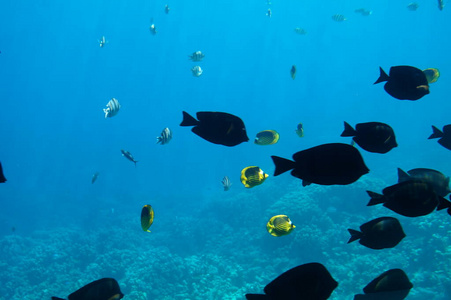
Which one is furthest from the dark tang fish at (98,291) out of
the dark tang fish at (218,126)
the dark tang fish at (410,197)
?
the dark tang fish at (410,197)

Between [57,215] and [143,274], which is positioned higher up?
[57,215]

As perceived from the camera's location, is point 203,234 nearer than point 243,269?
No

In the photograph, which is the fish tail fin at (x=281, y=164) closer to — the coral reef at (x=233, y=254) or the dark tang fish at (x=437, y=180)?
the dark tang fish at (x=437, y=180)

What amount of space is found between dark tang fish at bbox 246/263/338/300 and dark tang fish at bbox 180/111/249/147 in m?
1.08

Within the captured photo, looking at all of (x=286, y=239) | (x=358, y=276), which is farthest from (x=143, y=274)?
(x=358, y=276)

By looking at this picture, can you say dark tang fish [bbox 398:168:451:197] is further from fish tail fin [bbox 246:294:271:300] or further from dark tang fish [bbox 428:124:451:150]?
fish tail fin [bbox 246:294:271:300]

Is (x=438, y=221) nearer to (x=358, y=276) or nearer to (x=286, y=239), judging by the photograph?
(x=358, y=276)

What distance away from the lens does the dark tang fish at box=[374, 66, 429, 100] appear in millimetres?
3076

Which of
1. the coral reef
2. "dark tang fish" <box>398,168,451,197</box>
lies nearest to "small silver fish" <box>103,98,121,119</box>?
"dark tang fish" <box>398,168,451,197</box>

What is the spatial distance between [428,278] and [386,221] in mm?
11477

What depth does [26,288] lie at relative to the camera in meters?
15.3

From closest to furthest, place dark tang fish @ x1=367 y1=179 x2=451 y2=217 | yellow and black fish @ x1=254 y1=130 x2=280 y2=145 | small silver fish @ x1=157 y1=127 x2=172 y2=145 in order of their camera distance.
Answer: dark tang fish @ x1=367 y1=179 x2=451 y2=217, yellow and black fish @ x1=254 y1=130 x2=280 y2=145, small silver fish @ x1=157 y1=127 x2=172 y2=145

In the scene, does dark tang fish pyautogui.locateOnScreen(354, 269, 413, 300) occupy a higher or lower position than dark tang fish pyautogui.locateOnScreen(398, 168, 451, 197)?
lower

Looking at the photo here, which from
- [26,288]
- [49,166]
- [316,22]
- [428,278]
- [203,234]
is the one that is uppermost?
[316,22]
